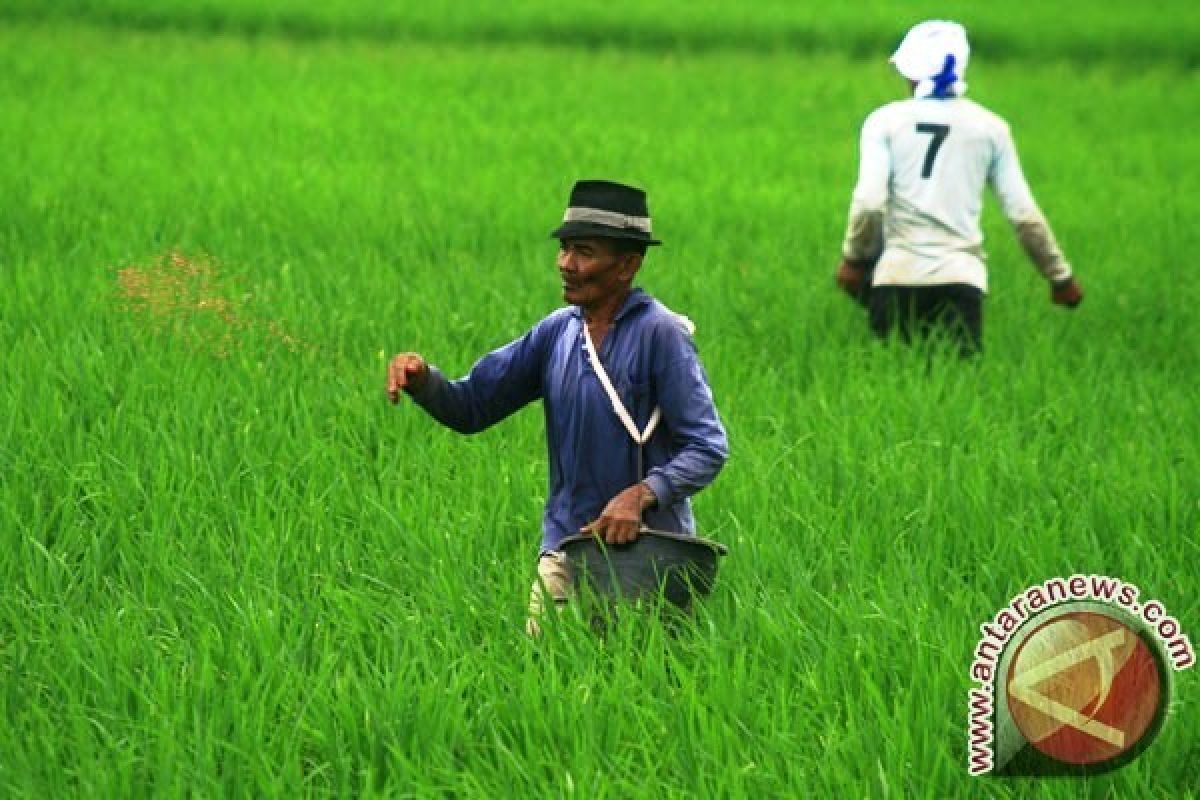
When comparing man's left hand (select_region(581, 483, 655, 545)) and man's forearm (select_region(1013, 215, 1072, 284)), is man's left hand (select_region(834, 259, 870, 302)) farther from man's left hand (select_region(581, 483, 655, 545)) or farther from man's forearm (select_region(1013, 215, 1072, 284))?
man's left hand (select_region(581, 483, 655, 545))

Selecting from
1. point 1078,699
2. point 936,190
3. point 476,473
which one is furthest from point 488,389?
point 936,190

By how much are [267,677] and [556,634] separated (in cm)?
53

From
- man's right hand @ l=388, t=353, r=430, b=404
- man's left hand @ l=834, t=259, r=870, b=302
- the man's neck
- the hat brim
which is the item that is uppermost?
the hat brim

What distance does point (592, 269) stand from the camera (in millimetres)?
3414

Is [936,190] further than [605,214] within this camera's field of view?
Yes

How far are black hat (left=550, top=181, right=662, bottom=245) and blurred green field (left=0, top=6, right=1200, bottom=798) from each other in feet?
2.23

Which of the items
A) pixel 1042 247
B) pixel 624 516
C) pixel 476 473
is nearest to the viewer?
pixel 624 516

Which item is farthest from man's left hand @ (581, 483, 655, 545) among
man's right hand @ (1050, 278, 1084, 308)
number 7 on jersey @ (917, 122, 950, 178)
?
man's right hand @ (1050, 278, 1084, 308)

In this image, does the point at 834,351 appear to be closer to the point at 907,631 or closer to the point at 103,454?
the point at 103,454

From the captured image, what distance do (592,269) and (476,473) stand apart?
1.60m

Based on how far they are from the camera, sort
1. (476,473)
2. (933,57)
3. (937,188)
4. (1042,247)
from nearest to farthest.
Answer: (476,473) → (933,57) → (937,188) → (1042,247)

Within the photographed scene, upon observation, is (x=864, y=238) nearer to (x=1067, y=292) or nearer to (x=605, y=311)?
(x=1067, y=292)

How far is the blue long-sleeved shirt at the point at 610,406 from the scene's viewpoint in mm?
3414

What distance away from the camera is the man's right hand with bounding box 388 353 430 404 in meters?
3.36
